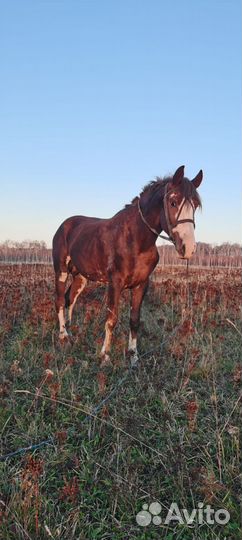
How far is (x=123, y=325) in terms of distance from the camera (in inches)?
258

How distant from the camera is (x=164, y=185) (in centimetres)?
479

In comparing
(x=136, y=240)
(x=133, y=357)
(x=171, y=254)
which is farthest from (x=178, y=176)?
(x=171, y=254)

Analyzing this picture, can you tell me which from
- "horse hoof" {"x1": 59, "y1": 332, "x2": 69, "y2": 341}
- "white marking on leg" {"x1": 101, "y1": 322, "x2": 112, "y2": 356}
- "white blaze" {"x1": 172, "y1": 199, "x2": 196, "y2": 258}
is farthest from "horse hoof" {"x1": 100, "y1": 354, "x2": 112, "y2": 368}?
"white blaze" {"x1": 172, "y1": 199, "x2": 196, "y2": 258}

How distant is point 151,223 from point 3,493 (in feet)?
11.0

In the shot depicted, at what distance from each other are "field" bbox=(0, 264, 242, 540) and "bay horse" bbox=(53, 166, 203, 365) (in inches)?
24.8

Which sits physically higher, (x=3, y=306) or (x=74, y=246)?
(x=74, y=246)

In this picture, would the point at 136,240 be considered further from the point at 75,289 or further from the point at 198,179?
the point at 75,289

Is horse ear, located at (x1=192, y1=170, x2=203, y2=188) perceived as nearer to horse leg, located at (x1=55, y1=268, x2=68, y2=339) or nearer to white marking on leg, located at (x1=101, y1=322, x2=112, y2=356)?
white marking on leg, located at (x1=101, y1=322, x2=112, y2=356)

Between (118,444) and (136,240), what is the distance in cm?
270

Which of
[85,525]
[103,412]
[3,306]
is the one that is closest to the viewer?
[85,525]

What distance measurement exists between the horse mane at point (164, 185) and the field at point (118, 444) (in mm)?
1702

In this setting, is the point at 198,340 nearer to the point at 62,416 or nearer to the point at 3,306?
the point at 62,416

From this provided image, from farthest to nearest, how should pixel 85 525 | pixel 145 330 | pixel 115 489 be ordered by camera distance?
pixel 145 330, pixel 115 489, pixel 85 525

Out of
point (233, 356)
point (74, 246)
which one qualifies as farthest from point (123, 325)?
point (233, 356)
